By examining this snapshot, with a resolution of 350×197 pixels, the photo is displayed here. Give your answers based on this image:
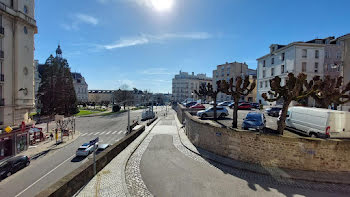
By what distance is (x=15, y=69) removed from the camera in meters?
17.1

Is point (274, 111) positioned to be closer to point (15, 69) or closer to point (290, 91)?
point (290, 91)

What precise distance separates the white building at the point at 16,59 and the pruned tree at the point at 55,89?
878 inches

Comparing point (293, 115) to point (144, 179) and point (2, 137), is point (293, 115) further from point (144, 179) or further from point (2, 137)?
point (2, 137)

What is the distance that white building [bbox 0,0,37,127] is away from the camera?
1611 centimetres

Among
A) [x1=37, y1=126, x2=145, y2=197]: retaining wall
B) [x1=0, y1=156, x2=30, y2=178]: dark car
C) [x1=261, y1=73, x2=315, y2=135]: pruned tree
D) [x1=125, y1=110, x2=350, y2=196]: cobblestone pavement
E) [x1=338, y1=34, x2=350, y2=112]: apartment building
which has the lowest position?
[x1=0, y1=156, x2=30, y2=178]: dark car

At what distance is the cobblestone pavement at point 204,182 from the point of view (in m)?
6.95

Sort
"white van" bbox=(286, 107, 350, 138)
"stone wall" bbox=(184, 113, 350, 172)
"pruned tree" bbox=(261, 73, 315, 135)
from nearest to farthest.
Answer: "stone wall" bbox=(184, 113, 350, 172), "pruned tree" bbox=(261, 73, 315, 135), "white van" bbox=(286, 107, 350, 138)

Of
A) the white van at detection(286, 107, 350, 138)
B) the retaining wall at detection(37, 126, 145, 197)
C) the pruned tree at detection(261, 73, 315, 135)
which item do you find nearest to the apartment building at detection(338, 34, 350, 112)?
the white van at detection(286, 107, 350, 138)

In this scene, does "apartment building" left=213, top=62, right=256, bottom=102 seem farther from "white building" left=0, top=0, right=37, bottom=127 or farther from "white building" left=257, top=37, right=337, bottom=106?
"white building" left=0, top=0, right=37, bottom=127

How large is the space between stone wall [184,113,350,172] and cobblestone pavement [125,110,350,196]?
102cm

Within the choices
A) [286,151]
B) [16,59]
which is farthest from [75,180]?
[16,59]

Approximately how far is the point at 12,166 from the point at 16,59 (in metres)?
10.8

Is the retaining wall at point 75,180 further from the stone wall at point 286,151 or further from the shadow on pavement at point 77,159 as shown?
the shadow on pavement at point 77,159

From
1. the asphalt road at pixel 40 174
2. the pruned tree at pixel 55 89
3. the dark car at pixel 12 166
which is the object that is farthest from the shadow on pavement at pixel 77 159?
the pruned tree at pixel 55 89
